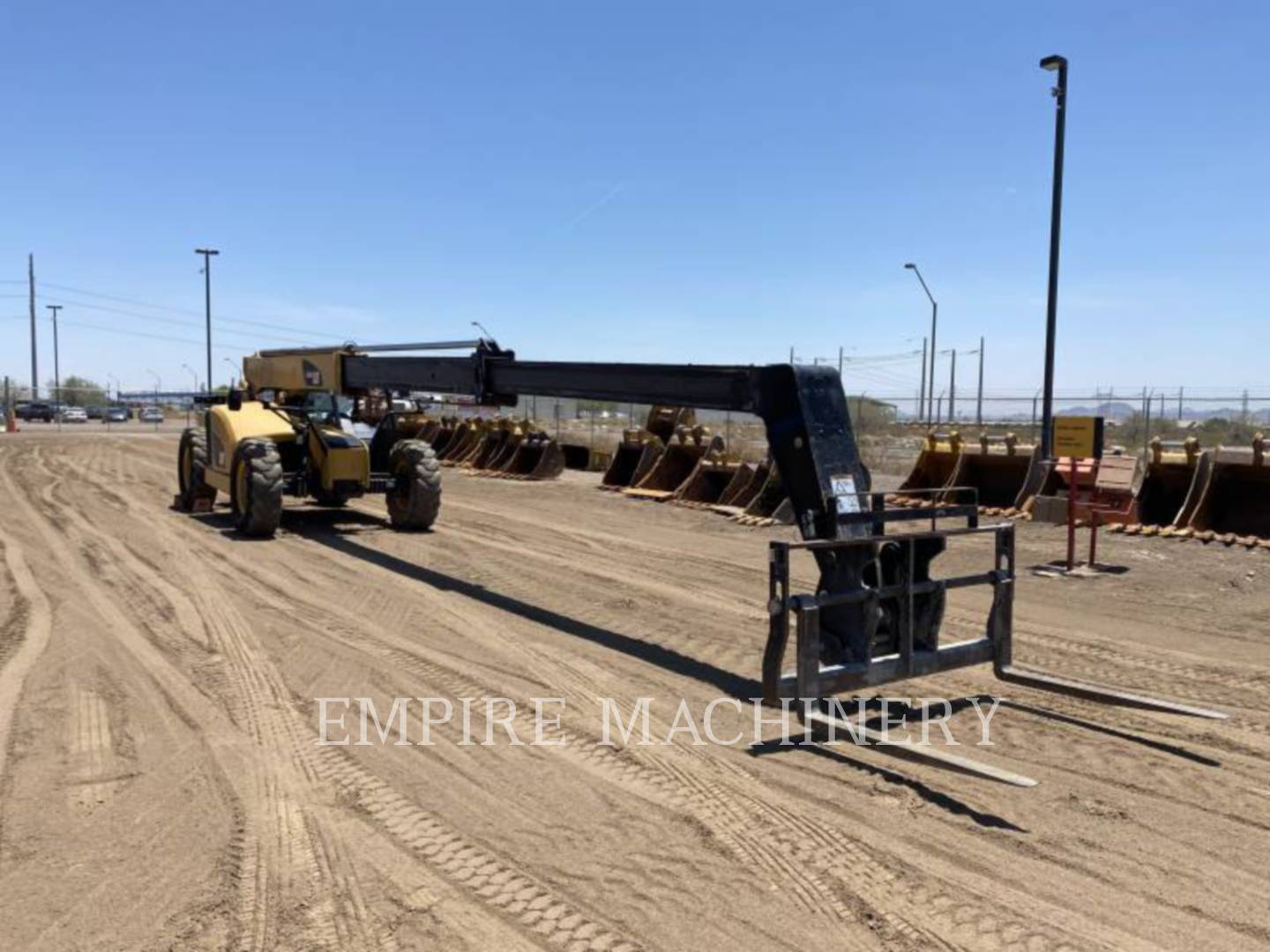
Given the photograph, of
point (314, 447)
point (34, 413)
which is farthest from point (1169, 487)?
point (34, 413)

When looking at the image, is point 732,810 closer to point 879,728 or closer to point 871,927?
point 871,927

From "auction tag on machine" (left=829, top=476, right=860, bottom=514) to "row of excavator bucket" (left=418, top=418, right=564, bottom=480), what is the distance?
17.2 metres

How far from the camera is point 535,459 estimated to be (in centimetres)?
2430

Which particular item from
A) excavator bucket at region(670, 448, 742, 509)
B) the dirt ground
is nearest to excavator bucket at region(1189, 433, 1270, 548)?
the dirt ground

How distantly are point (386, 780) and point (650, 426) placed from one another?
752 inches

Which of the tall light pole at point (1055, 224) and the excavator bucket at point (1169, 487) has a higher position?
the tall light pole at point (1055, 224)

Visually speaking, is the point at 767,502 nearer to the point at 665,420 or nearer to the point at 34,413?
the point at 665,420

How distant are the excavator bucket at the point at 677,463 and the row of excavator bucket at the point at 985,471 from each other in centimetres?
408

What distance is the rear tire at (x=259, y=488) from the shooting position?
40.7ft

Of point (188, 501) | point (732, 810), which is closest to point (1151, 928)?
point (732, 810)

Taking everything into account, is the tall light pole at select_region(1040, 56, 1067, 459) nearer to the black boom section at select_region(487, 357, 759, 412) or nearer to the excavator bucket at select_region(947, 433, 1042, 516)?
the excavator bucket at select_region(947, 433, 1042, 516)

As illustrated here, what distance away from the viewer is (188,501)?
15828mm

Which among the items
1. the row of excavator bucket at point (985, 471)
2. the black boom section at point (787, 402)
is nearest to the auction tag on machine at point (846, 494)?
the black boom section at point (787, 402)

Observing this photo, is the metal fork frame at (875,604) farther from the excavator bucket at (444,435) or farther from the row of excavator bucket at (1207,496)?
the excavator bucket at (444,435)
